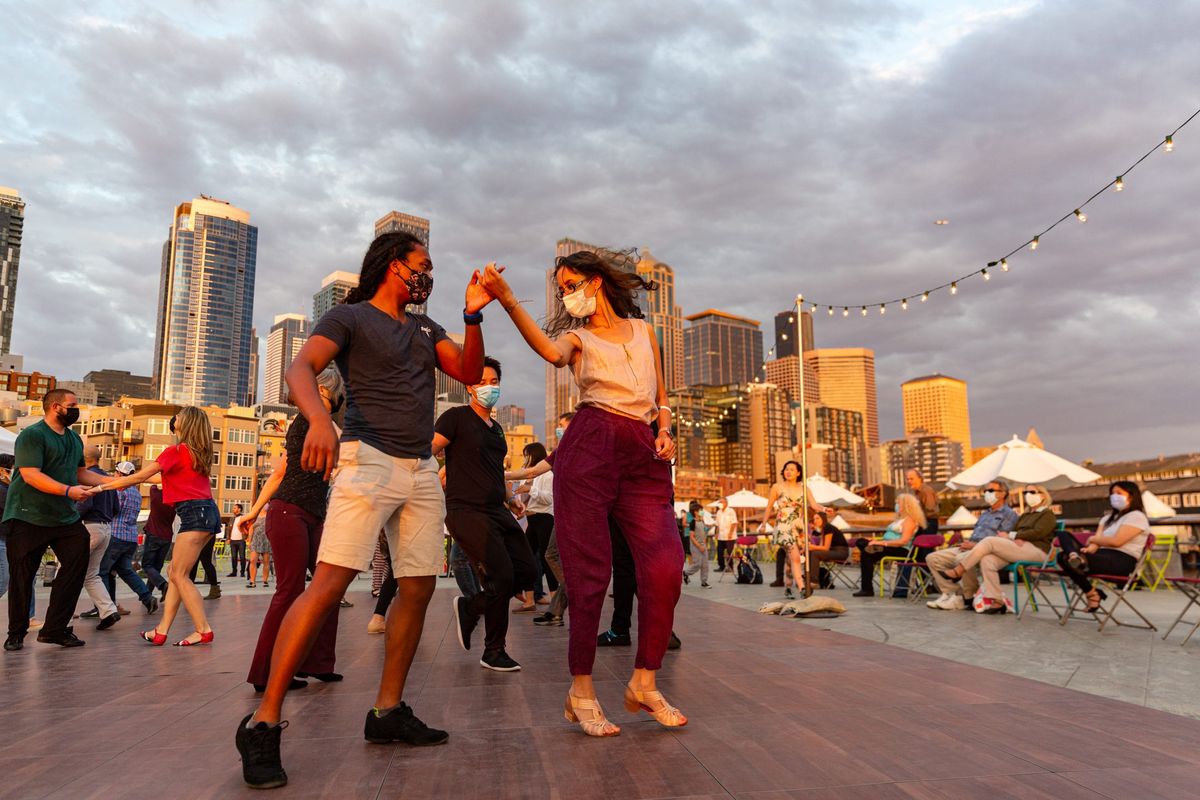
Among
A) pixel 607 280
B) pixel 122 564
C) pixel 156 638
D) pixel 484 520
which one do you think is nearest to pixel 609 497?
pixel 607 280

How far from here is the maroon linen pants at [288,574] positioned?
3.82m

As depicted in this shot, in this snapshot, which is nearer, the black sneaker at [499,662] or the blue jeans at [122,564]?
the black sneaker at [499,662]

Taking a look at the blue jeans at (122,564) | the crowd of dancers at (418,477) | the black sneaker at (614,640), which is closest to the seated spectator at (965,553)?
the black sneaker at (614,640)

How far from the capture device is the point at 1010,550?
766 centimetres

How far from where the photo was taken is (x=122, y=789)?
2.31 metres

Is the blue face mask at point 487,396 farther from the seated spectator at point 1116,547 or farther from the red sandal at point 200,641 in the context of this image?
the seated spectator at point 1116,547

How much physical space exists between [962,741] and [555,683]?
2.01 m

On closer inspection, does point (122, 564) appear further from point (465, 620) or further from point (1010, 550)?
point (1010, 550)

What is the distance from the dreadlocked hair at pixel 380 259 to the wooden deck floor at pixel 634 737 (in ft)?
5.63

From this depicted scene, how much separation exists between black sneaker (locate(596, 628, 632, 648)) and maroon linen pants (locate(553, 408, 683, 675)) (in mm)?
2485

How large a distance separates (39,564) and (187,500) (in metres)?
1.39

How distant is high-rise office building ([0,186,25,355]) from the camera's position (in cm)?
18025

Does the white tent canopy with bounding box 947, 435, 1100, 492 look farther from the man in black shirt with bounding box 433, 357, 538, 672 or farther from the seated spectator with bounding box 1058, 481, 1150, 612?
the man in black shirt with bounding box 433, 357, 538, 672

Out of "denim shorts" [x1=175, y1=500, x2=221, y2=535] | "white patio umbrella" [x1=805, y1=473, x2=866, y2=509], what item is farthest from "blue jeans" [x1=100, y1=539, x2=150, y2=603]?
"white patio umbrella" [x1=805, y1=473, x2=866, y2=509]
